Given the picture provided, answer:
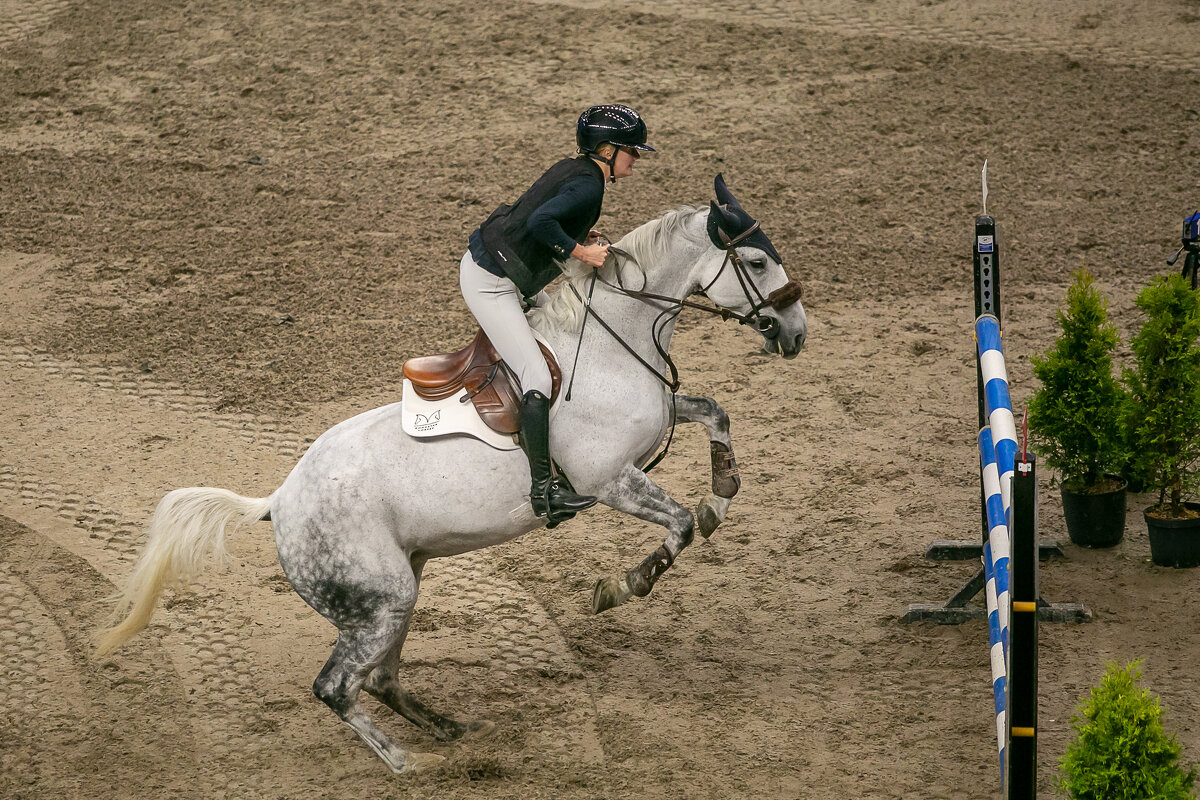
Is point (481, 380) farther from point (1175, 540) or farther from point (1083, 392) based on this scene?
point (1175, 540)

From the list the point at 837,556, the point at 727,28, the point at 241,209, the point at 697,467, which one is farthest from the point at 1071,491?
the point at 727,28

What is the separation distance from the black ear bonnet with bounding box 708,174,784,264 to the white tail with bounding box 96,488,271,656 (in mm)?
2588

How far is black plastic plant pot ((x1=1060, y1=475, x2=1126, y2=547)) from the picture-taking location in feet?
24.6

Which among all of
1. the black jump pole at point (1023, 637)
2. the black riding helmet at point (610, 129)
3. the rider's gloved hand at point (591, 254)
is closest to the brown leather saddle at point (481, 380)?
the rider's gloved hand at point (591, 254)

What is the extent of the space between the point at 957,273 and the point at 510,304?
6553mm

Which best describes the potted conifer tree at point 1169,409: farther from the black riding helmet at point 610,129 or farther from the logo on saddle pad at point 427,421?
the logo on saddle pad at point 427,421

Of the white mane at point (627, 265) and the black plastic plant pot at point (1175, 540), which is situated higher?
the white mane at point (627, 265)

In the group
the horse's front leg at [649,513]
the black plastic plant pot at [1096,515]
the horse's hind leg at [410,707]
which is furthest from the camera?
the black plastic plant pot at [1096,515]

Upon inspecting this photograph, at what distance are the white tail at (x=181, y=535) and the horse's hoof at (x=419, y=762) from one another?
1396 millimetres

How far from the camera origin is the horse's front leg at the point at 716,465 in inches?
242

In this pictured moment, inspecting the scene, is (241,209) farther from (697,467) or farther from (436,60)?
(697,467)

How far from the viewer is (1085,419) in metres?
Result: 7.30

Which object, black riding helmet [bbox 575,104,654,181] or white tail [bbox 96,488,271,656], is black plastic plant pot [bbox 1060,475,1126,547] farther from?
white tail [bbox 96,488,271,656]

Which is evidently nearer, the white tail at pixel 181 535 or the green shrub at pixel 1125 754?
the green shrub at pixel 1125 754
